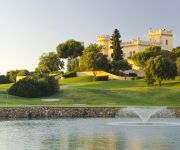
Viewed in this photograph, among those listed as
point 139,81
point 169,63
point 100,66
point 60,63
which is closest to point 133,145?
point 169,63

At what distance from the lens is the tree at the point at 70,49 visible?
147 metres

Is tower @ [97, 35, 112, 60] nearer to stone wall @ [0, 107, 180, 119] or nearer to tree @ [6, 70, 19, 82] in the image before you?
tree @ [6, 70, 19, 82]

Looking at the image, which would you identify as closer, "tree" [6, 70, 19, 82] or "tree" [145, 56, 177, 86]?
"tree" [145, 56, 177, 86]

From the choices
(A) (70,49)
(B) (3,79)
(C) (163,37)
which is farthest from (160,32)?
(B) (3,79)

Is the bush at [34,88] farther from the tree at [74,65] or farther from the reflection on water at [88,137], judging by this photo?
the tree at [74,65]

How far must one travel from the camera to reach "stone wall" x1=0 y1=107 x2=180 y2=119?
201 feet

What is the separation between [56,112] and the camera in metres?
62.7

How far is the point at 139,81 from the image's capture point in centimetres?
11212

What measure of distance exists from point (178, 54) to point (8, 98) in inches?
2550

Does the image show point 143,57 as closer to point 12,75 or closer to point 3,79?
point 3,79

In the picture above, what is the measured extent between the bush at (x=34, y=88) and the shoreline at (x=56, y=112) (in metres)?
20.0

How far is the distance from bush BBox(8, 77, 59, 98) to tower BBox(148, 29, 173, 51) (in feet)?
246

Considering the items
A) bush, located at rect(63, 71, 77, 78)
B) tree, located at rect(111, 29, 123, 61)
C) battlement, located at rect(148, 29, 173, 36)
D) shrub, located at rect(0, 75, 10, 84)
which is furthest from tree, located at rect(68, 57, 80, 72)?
battlement, located at rect(148, 29, 173, 36)

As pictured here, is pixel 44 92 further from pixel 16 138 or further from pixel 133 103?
pixel 16 138
